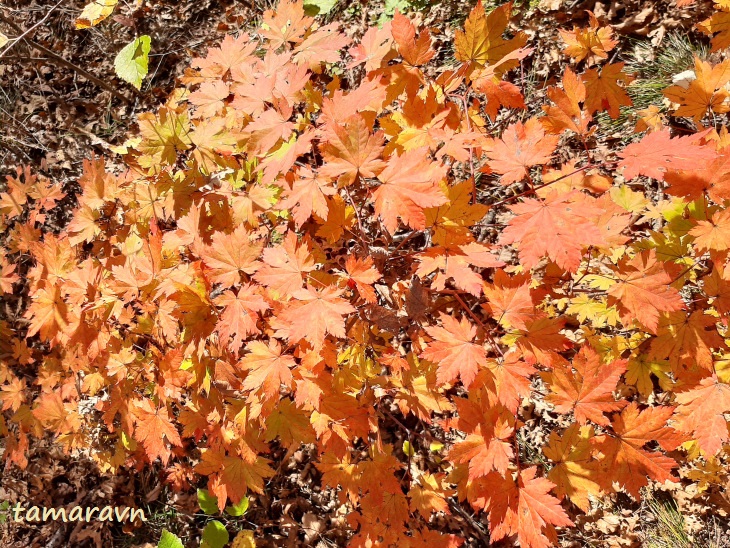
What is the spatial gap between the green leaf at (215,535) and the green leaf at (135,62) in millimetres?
2754

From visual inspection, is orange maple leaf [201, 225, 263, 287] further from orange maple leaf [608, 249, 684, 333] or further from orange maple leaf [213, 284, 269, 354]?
orange maple leaf [608, 249, 684, 333]

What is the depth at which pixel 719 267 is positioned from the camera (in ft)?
4.92

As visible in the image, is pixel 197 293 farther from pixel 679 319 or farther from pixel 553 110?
pixel 679 319

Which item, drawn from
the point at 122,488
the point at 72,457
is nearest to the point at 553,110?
the point at 122,488

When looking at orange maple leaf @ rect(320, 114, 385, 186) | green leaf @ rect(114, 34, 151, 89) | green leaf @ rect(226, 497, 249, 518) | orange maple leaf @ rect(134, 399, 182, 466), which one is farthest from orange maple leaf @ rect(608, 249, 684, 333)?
green leaf @ rect(226, 497, 249, 518)

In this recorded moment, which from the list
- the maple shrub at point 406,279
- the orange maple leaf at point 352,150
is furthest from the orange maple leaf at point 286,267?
the orange maple leaf at point 352,150

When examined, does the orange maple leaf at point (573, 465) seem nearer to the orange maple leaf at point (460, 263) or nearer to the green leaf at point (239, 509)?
the orange maple leaf at point (460, 263)

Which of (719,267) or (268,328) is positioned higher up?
(719,267)

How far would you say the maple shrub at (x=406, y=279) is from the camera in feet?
4.87

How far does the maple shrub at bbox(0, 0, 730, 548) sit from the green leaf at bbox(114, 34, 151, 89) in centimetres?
32

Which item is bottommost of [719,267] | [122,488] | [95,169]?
[122,488]

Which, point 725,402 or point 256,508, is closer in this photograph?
point 725,402

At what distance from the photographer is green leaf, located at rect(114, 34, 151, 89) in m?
2.28

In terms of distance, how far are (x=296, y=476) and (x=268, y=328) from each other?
1.67 meters
